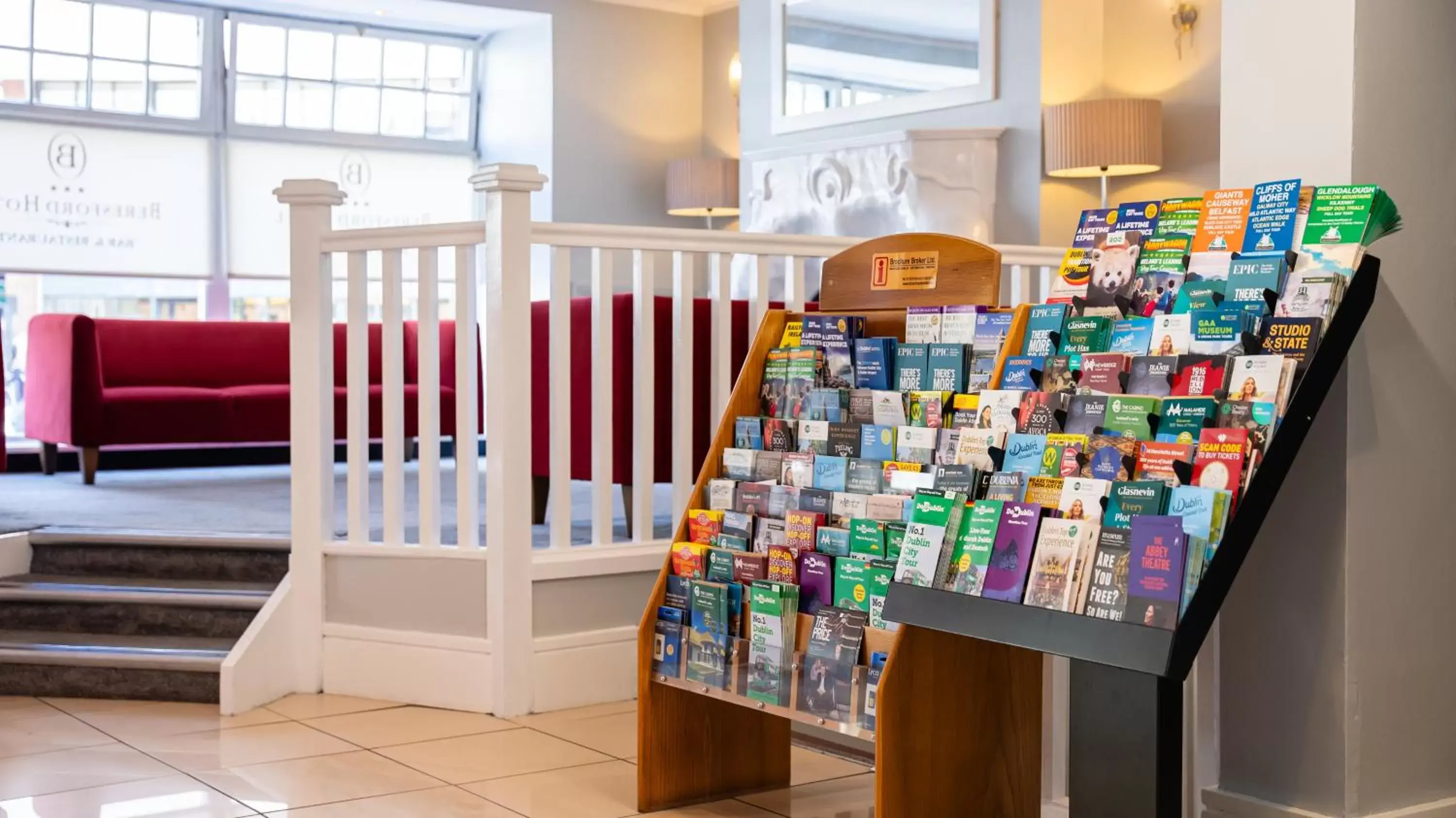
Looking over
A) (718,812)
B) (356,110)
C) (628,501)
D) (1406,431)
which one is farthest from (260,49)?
(1406,431)

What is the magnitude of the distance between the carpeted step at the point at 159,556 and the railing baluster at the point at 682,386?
3.80ft

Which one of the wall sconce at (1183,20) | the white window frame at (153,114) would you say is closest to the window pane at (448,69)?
the white window frame at (153,114)

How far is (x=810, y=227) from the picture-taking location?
786 centimetres

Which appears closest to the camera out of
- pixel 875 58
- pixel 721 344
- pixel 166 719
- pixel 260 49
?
pixel 166 719

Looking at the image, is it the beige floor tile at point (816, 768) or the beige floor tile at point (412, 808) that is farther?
the beige floor tile at point (816, 768)

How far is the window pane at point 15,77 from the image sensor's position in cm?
835

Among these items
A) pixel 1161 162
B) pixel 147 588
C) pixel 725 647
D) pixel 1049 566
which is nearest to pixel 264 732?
pixel 147 588

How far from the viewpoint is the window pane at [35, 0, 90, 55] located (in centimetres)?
848

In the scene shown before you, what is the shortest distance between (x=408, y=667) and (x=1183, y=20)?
4760 mm

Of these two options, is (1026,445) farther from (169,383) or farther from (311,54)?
(311,54)

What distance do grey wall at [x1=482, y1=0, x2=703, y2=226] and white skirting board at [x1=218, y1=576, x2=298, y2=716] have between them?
5.68m

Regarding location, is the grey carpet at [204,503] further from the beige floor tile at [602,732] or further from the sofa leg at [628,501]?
the beige floor tile at [602,732]

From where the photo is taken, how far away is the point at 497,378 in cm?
350

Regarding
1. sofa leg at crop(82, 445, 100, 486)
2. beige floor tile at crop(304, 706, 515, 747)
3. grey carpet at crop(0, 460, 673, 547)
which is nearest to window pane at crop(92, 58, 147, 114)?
grey carpet at crop(0, 460, 673, 547)
